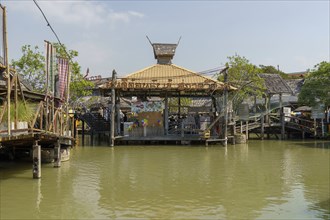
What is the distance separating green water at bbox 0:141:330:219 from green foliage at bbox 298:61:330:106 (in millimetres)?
10700

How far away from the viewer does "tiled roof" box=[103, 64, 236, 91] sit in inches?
908

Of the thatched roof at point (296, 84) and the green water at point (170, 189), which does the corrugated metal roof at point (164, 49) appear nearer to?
the green water at point (170, 189)

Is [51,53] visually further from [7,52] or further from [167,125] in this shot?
[167,125]

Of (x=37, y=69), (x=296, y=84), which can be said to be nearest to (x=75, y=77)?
(x=37, y=69)

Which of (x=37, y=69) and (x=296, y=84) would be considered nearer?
(x=37, y=69)

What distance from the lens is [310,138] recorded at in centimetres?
2933

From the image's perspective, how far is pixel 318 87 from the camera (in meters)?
26.8

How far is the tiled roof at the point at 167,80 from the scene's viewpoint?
23062mm

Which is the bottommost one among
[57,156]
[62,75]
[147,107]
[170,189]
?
[170,189]

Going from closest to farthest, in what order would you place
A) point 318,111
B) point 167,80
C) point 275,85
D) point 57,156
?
point 57,156 < point 167,80 < point 318,111 < point 275,85

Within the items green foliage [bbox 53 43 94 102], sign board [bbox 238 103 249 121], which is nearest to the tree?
green foliage [bbox 53 43 94 102]

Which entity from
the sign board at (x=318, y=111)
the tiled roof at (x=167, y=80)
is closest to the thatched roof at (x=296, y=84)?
the sign board at (x=318, y=111)

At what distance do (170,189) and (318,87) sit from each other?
63.6 feet

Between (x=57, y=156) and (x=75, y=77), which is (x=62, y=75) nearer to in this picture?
(x=57, y=156)
